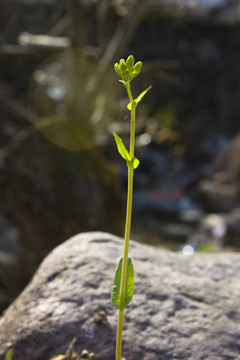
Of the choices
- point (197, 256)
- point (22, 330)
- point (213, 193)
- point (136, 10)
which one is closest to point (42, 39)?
point (136, 10)

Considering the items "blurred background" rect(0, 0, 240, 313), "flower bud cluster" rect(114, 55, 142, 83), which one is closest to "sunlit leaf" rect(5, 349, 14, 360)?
"flower bud cluster" rect(114, 55, 142, 83)

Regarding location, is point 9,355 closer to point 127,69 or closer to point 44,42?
point 127,69

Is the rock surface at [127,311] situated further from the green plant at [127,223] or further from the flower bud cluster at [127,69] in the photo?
the flower bud cluster at [127,69]

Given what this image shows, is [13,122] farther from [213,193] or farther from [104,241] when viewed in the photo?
[104,241]

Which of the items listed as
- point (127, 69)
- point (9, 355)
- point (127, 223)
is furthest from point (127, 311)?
point (127, 69)

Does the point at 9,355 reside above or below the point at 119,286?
below

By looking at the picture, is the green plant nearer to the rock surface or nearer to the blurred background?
the rock surface

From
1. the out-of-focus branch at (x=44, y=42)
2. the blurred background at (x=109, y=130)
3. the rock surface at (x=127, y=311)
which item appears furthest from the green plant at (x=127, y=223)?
the out-of-focus branch at (x=44, y=42)
